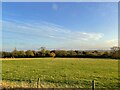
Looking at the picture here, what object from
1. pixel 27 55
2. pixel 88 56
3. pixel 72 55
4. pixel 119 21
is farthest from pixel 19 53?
pixel 119 21

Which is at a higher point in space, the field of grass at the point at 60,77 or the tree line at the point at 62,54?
the tree line at the point at 62,54

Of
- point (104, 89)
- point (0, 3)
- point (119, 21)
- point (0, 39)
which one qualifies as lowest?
point (104, 89)

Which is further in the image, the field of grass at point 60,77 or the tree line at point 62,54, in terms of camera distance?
the tree line at point 62,54

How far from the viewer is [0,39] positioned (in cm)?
617

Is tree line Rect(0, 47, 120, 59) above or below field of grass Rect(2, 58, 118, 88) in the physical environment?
above

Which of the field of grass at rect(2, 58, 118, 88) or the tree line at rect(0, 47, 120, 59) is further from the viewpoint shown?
the tree line at rect(0, 47, 120, 59)

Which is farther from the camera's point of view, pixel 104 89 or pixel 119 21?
pixel 104 89

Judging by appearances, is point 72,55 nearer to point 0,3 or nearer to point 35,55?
point 35,55

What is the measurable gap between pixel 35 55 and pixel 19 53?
9.62 feet

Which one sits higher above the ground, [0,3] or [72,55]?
[0,3]

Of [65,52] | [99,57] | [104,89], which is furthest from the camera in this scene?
[65,52]

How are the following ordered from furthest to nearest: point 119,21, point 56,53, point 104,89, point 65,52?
point 56,53 < point 65,52 < point 104,89 < point 119,21

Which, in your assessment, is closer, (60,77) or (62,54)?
(60,77)

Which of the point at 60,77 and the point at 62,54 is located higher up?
the point at 62,54
